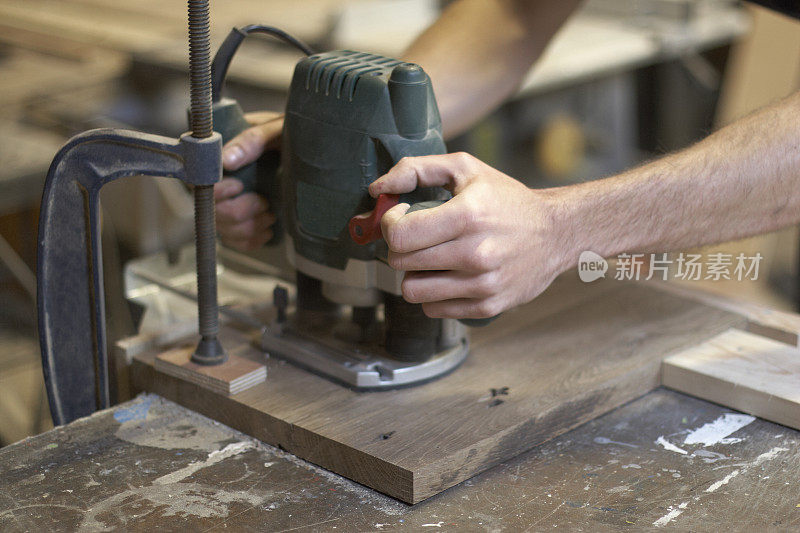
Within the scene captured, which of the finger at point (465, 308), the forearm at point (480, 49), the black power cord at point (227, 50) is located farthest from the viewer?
the forearm at point (480, 49)

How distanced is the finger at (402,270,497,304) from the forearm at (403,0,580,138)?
20.5 inches

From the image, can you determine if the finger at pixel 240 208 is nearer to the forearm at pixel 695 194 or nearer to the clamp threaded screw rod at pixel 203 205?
the clamp threaded screw rod at pixel 203 205

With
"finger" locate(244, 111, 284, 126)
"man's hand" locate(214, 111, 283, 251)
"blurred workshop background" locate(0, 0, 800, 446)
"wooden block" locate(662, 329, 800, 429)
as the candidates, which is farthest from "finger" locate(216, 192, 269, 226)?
"blurred workshop background" locate(0, 0, 800, 446)

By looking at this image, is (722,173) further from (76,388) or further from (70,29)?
(70,29)

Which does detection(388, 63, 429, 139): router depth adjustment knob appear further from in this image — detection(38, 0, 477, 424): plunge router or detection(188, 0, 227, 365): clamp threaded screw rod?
detection(188, 0, 227, 365): clamp threaded screw rod

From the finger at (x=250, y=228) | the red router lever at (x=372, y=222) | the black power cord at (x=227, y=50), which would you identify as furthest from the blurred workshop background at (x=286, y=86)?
the red router lever at (x=372, y=222)

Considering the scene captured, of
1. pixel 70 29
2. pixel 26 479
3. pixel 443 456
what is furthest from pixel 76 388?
pixel 70 29

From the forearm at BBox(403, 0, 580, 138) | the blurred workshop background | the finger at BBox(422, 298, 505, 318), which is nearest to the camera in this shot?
the finger at BBox(422, 298, 505, 318)

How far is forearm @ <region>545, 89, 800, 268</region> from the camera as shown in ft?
3.39

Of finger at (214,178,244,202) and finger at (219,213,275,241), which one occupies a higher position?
finger at (214,178,244,202)

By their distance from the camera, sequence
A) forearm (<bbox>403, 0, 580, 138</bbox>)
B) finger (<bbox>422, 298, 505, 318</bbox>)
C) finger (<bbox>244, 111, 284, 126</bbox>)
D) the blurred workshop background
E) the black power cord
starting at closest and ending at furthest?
finger (<bbox>422, 298, 505, 318</bbox>) < the black power cord < finger (<bbox>244, 111, 284, 126</bbox>) < forearm (<bbox>403, 0, 580, 138</bbox>) < the blurred workshop background

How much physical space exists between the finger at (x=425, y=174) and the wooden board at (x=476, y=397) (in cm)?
26

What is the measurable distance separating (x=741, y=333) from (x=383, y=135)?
635mm

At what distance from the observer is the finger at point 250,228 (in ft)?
3.97
